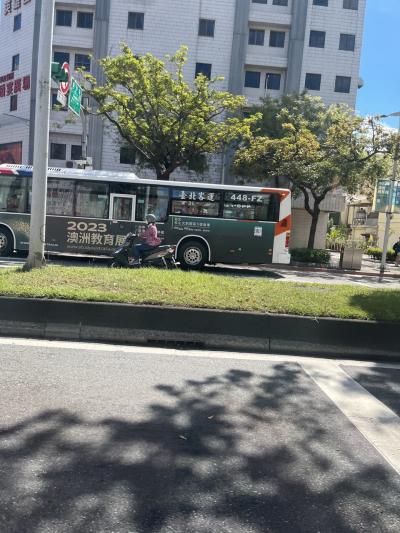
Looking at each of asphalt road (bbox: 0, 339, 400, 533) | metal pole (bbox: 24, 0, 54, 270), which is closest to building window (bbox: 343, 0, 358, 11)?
metal pole (bbox: 24, 0, 54, 270)

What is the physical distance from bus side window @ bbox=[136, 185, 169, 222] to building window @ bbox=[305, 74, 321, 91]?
2525 cm

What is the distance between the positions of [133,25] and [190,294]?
3369 cm

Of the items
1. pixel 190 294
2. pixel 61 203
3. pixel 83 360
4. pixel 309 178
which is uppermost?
pixel 309 178

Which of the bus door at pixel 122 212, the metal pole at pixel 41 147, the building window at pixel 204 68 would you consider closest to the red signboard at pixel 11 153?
the building window at pixel 204 68

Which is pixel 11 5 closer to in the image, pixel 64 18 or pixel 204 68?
pixel 64 18

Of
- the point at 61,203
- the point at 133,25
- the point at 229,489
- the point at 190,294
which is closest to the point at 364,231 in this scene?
the point at 133,25

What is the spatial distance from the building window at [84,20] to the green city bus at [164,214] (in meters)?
24.6

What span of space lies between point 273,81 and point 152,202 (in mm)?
25650

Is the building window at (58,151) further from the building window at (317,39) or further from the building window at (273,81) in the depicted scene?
the building window at (317,39)

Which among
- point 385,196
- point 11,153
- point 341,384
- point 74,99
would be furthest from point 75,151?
point 341,384

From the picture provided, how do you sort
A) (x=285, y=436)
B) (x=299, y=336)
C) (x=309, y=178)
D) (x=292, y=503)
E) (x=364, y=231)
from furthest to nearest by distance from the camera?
(x=364, y=231)
(x=309, y=178)
(x=299, y=336)
(x=285, y=436)
(x=292, y=503)

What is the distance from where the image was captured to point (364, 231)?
57.3 metres

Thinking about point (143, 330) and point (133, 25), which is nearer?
point (143, 330)

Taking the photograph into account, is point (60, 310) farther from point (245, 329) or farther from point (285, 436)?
point (285, 436)
